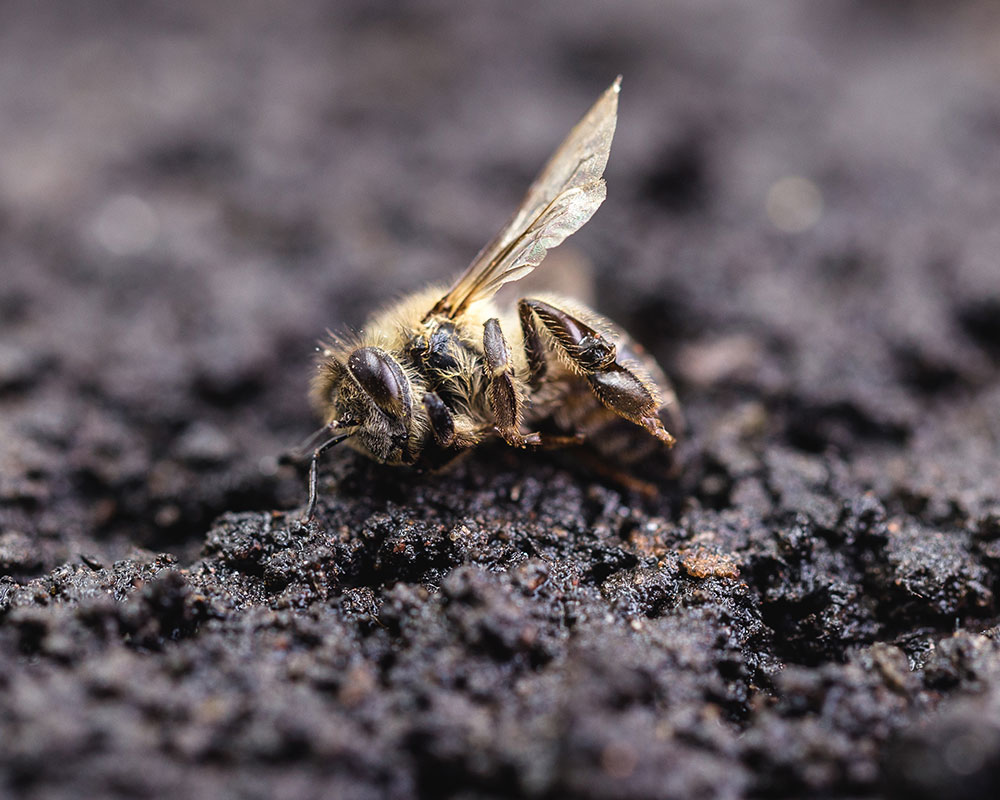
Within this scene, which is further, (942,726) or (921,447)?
(921,447)

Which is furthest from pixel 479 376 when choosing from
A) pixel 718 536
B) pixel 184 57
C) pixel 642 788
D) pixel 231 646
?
pixel 184 57

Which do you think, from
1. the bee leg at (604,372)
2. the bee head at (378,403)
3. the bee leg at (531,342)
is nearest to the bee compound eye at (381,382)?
the bee head at (378,403)

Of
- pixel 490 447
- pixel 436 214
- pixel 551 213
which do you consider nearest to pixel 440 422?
pixel 490 447

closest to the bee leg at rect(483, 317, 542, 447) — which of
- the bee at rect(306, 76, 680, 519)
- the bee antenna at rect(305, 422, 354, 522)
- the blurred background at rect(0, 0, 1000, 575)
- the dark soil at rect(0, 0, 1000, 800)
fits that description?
the bee at rect(306, 76, 680, 519)

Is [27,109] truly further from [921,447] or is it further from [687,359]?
[921,447]

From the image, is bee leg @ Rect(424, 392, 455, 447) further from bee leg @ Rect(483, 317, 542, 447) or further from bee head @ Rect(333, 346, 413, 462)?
bee leg @ Rect(483, 317, 542, 447)

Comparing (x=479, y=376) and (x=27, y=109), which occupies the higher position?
(x=27, y=109)

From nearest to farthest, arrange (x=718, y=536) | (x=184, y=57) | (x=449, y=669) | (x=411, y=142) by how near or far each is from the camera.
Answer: (x=449, y=669)
(x=718, y=536)
(x=411, y=142)
(x=184, y=57)

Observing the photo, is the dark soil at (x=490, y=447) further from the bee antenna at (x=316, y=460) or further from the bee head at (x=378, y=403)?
the bee head at (x=378, y=403)
